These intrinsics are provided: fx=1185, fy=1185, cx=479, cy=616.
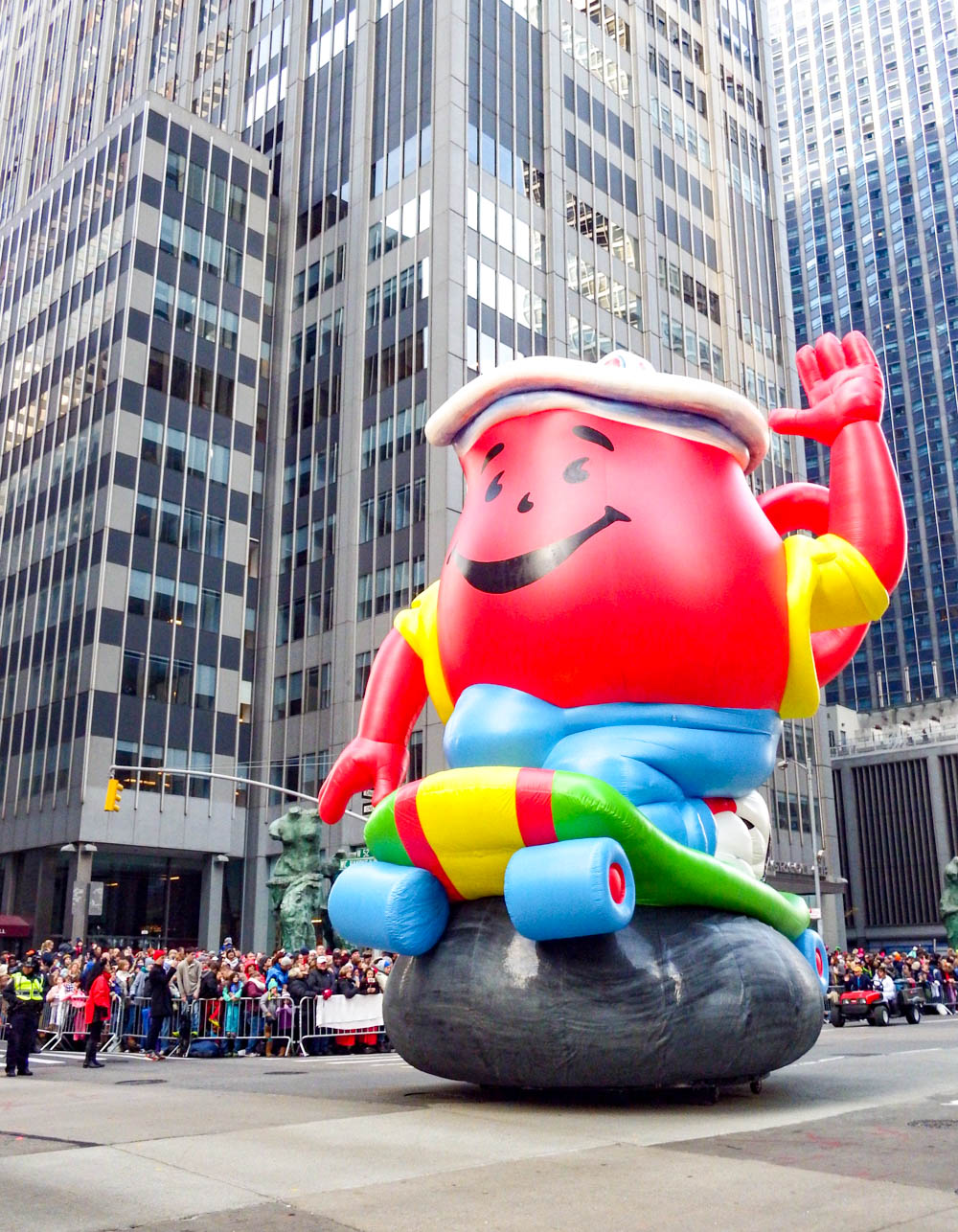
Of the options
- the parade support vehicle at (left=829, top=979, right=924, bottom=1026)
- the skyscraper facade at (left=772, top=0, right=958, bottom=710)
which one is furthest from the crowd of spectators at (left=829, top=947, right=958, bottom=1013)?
the skyscraper facade at (left=772, top=0, right=958, bottom=710)

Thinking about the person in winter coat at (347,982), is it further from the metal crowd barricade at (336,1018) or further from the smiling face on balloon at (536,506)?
the smiling face on balloon at (536,506)

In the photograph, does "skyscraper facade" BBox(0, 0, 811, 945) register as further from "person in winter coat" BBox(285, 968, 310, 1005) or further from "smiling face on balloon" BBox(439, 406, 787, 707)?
"smiling face on balloon" BBox(439, 406, 787, 707)

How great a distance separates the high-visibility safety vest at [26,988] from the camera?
15.3 metres

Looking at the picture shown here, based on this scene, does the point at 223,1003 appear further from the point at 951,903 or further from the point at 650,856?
the point at 951,903

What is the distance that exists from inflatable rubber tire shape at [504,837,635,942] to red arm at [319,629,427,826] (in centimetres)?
347

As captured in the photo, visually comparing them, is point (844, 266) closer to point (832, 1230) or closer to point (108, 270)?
point (108, 270)

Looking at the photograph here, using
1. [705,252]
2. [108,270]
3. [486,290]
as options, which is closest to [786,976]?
[486,290]

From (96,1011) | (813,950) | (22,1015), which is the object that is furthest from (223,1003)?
(813,950)

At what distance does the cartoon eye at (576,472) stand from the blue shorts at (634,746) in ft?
6.57

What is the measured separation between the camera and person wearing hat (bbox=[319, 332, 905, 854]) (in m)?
10.3

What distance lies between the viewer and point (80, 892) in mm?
37844

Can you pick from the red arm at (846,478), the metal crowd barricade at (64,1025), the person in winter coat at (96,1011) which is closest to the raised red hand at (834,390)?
the red arm at (846,478)

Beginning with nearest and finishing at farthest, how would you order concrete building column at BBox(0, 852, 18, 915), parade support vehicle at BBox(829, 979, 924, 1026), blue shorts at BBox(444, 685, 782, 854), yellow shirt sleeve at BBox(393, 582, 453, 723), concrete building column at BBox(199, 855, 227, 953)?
blue shorts at BBox(444, 685, 782, 854) < yellow shirt sleeve at BBox(393, 582, 453, 723) < parade support vehicle at BBox(829, 979, 924, 1026) < concrete building column at BBox(199, 855, 227, 953) < concrete building column at BBox(0, 852, 18, 915)

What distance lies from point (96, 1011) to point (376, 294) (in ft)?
121
